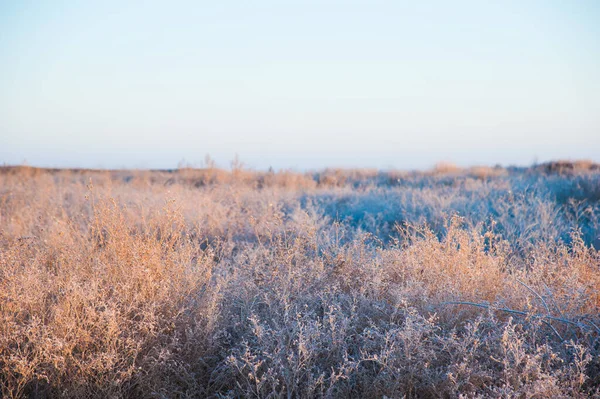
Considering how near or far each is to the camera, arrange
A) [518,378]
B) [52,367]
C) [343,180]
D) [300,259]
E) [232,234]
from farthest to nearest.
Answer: [343,180], [232,234], [300,259], [52,367], [518,378]

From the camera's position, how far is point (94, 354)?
263 cm

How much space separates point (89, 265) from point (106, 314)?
1034mm

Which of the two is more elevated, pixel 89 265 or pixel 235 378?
pixel 89 265

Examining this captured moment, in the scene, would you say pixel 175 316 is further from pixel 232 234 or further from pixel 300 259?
pixel 232 234

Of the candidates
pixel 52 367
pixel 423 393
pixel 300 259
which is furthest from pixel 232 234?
pixel 423 393

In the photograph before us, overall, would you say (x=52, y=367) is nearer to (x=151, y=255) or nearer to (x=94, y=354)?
(x=94, y=354)

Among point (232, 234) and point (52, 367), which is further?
point (232, 234)

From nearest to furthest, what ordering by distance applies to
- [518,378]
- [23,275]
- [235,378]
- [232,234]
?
[518,378] < [235,378] < [23,275] < [232,234]

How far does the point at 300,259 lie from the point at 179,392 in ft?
5.86

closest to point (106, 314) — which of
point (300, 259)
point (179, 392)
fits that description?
point (179, 392)

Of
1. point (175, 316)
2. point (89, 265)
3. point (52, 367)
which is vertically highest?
point (89, 265)

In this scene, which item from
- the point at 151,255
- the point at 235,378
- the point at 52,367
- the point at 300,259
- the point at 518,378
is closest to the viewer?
the point at 518,378

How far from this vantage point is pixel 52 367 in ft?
8.50

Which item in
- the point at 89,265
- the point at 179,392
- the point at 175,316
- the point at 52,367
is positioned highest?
the point at 89,265
